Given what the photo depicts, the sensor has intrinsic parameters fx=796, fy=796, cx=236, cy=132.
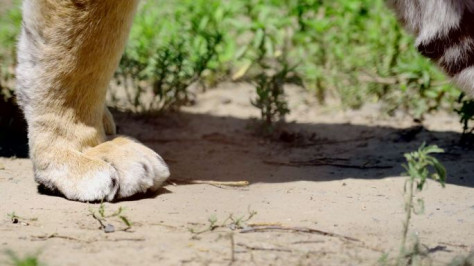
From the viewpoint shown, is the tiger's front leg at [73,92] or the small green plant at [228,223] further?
the tiger's front leg at [73,92]

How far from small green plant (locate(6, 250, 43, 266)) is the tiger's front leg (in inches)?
25.7

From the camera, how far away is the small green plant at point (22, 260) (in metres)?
2.01

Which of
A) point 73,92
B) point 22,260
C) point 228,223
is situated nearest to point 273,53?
point 73,92

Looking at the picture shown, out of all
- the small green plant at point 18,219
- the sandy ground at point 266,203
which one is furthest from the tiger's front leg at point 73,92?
the small green plant at point 18,219

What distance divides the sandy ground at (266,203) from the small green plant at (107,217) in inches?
0.7

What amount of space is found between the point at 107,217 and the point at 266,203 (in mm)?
595

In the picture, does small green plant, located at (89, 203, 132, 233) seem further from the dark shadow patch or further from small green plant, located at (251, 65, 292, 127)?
small green plant, located at (251, 65, 292, 127)

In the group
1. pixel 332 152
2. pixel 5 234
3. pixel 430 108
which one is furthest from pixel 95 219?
pixel 430 108

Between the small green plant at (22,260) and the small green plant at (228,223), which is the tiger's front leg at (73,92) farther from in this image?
the small green plant at (22,260)

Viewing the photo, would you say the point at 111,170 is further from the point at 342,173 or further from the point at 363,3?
the point at 363,3

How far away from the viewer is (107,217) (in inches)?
101

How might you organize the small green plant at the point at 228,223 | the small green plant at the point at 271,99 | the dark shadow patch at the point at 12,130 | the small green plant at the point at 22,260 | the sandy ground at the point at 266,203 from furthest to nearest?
1. the small green plant at the point at 271,99
2. the dark shadow patch at the point at 12,130
3. the small green plant at the point at 228,223
4. the sandy ground at the point at 266,203
5. the small green plant at the point at 22,260

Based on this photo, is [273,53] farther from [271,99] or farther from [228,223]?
[228,223]

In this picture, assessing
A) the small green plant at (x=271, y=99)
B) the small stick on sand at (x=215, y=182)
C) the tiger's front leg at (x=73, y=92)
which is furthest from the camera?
the small green plant at (x=271, y=99)
